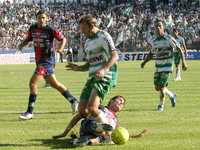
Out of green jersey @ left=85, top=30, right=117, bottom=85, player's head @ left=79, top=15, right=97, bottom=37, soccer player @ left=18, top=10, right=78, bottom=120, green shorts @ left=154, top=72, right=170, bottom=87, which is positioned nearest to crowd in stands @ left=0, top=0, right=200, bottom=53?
green shorts @ left=154, top=72, right=170, bottom=87

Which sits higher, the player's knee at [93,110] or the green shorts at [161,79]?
the player's knee at [93,110]

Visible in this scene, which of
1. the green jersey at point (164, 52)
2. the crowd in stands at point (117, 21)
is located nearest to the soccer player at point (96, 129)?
the green jersey at point (164, 52)

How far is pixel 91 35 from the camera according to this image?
10.7 metres

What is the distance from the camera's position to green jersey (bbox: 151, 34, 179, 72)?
1686 cm

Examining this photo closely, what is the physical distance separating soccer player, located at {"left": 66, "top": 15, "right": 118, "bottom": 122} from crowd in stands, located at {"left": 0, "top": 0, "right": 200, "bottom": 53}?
44085 millimetres

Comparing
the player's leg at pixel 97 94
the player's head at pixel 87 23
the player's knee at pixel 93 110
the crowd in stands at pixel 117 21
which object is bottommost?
the crowd in stands at pixel 117 21

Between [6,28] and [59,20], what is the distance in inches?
211

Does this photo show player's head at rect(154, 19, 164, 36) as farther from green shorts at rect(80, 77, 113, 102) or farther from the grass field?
green shorts at rect(80, 77, 113, 102)

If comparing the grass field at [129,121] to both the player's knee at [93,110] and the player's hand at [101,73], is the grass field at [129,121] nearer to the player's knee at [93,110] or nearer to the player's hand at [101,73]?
the player's knee at [93,110]

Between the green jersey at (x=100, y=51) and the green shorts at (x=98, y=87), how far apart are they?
77 millimetres

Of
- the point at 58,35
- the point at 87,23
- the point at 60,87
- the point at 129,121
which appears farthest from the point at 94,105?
the point at 60,87

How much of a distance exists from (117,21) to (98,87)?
5146cm

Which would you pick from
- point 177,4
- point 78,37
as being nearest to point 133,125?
point 78,37

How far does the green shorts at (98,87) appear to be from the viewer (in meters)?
10.8
